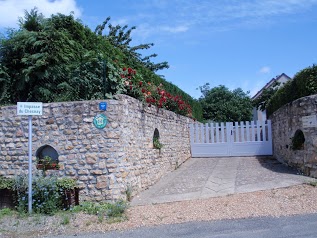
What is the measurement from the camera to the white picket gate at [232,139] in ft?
51.6

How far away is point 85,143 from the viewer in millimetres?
8297

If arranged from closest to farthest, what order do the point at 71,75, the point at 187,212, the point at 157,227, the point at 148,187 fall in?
the point at 157,227 < the point at 187,212 < the point at 71,75 < the point at 148,187

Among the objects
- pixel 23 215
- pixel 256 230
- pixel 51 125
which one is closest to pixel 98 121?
pixel 51 125

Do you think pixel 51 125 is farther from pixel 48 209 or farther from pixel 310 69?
pixel 310 69

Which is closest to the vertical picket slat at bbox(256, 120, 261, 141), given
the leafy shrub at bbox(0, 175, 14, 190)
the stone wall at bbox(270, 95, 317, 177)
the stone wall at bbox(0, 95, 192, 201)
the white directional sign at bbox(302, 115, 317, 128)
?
the stone wall at bbox(270, 95, 317, 177)

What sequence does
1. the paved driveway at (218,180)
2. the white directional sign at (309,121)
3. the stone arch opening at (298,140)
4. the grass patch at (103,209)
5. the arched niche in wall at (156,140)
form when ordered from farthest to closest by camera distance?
the arched niche in wall at (156,140) < the stone arch opening at (298,140) < the white directional sign at (309,121) < the paved driveway at (218,180) < the grass patch at (103,209)

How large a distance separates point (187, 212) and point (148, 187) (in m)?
2.84

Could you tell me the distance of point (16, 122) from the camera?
8.71 metres

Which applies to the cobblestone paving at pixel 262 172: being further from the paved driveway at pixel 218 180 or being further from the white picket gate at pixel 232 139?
the white picket gate at pixel 232 139

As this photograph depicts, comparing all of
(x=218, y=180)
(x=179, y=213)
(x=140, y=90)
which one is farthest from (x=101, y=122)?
(x=218, y=180)

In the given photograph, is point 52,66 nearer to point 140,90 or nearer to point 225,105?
point 140,90

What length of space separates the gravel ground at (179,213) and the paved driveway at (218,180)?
2.05 feet

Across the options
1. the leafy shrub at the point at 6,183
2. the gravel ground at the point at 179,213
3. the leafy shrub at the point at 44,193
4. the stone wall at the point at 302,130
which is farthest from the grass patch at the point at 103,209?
the stone wall at the point at 302,130

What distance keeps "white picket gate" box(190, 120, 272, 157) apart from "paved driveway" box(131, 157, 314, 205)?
198 centimetres
